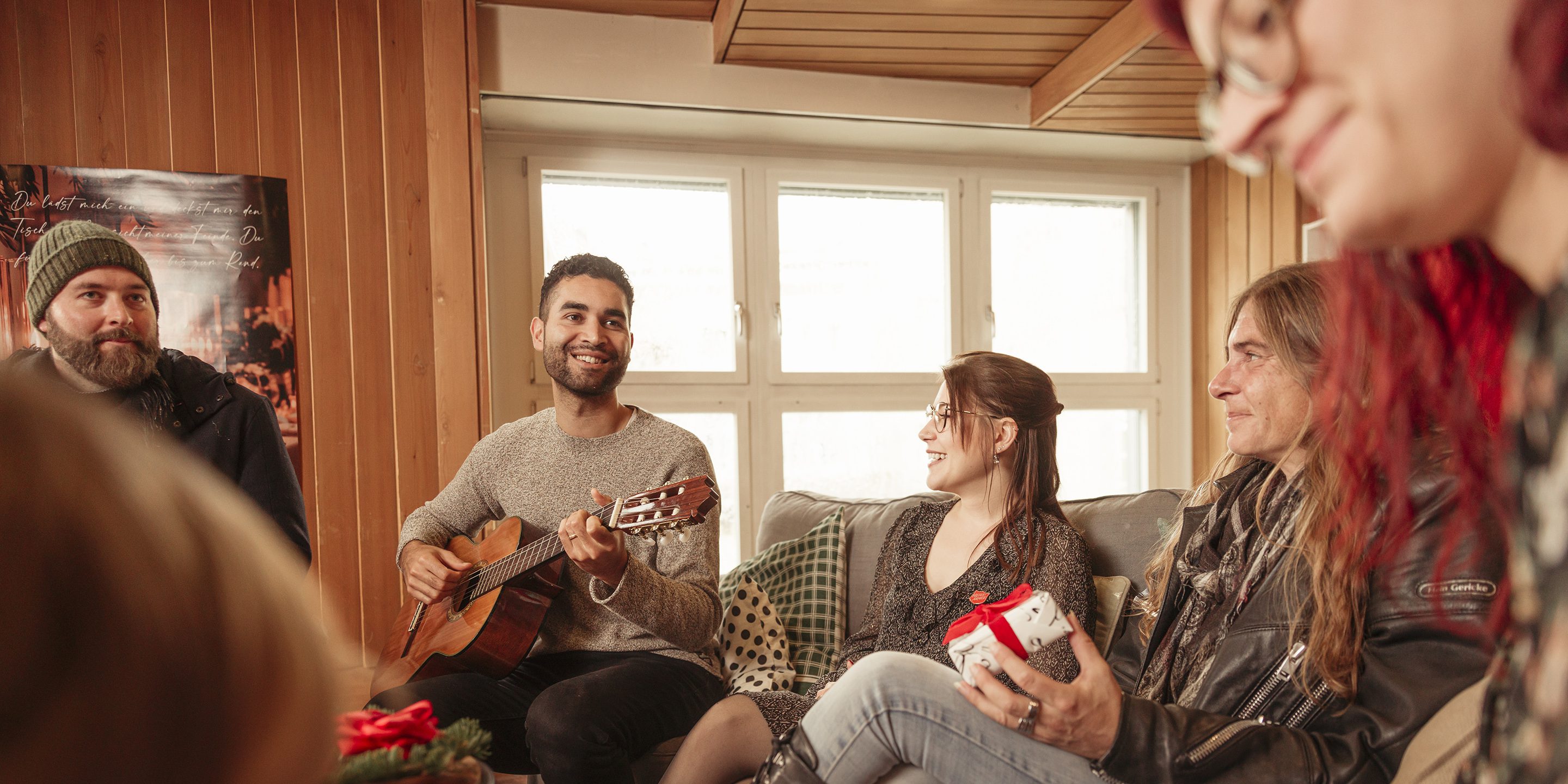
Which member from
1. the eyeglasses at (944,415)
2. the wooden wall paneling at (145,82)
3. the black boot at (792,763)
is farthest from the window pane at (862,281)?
the black boot at (792,763)

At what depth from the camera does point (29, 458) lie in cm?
28

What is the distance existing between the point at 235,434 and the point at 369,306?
3.56ft

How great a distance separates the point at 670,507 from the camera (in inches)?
67.0

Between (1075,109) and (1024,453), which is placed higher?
(1075,109)

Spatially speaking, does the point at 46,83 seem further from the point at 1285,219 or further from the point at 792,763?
the point at 1285,219

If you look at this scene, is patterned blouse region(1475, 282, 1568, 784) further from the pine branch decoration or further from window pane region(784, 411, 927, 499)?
window pane region(784, 411, 927, 499)

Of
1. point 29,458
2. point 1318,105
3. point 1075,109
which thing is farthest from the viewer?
point 1075,109

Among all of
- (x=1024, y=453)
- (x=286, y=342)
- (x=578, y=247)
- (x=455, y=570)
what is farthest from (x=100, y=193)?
(x=1024, y=453)

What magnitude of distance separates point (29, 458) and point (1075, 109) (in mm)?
3560

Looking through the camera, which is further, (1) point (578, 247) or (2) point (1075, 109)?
(1) point (578, 247)

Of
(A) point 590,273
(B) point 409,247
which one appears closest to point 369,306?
(B) point 409,247

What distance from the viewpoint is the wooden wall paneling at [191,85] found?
2814mm

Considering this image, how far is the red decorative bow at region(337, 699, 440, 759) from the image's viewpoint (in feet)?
3.41

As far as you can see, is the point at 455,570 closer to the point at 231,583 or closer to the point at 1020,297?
the point at 231,583
